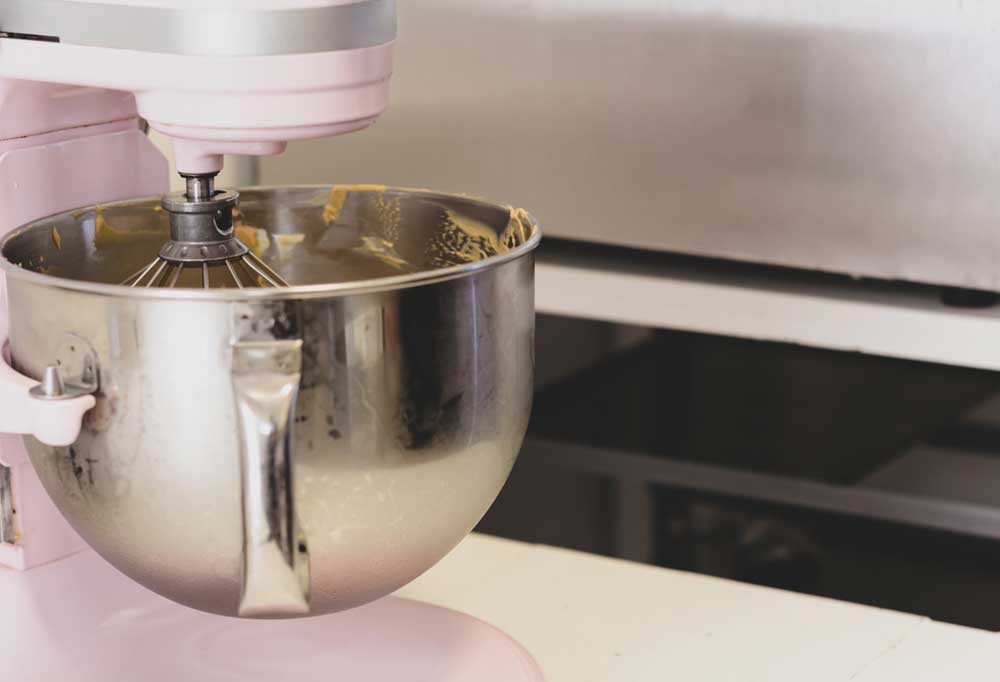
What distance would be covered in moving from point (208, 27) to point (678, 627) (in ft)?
1.21

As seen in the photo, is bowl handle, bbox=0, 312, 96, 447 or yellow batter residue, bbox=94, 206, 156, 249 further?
yellow batter residue, bbox=94, 206, 156, 249

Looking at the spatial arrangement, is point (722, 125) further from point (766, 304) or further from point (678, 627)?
point (678, 627)

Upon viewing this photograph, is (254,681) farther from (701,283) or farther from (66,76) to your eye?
(701,283)

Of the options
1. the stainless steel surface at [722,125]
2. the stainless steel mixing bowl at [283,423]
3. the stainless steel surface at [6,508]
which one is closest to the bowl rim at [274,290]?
the stainless steel mixing bowl at [283,423]

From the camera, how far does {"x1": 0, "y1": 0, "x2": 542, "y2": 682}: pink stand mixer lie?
49 cm

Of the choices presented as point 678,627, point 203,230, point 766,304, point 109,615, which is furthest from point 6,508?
point 766,304

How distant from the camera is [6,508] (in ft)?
2.09

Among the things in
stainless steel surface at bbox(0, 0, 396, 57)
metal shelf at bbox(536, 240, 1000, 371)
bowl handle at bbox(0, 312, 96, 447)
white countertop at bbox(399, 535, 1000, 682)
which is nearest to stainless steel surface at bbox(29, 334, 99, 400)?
bowl handle at bbox(0, 312, 96, 447)

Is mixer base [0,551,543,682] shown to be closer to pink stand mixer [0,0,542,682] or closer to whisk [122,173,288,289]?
pink stand mixer [0,0,542,682]

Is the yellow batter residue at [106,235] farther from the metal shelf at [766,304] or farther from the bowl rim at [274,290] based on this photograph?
the metal shelf at [766,304]

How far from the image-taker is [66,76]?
0.53m

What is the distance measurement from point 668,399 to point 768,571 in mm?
155

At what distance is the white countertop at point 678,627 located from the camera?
0.64m

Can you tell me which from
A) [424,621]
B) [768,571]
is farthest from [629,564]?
[768,571]
